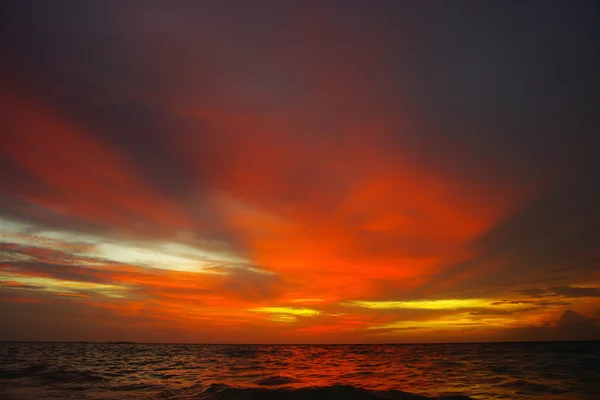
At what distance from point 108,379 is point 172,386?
20.6 feet

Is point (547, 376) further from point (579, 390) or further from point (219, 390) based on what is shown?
point (219, 390)

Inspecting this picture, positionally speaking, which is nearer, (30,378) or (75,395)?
(75,395)

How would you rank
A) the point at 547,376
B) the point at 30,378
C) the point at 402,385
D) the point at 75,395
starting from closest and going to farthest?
the point at 75,395 < the point at 402,385 < the point at 30,378 < the point at 547,376

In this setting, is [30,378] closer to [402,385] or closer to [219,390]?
[219,390]

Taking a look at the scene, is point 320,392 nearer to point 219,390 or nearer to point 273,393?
point 273,393

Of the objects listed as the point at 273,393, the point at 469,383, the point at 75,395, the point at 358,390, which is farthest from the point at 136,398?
the point at 469,383

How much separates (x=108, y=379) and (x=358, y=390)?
1655 cm

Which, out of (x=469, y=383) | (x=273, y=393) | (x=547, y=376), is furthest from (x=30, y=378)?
(x=547, y=376)

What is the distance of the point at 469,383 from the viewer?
20016 millimetres

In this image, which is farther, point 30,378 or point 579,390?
point 30,378

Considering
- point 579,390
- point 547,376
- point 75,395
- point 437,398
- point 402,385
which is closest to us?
point 437,398

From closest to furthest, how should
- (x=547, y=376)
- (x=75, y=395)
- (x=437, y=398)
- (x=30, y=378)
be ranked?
(x=437, y=398) → (x=75, y=395) → (x=30, y=378) → (x=547, y=376)

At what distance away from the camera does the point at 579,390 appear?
1762cm

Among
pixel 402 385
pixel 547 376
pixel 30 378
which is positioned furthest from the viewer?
pixel 547 376
